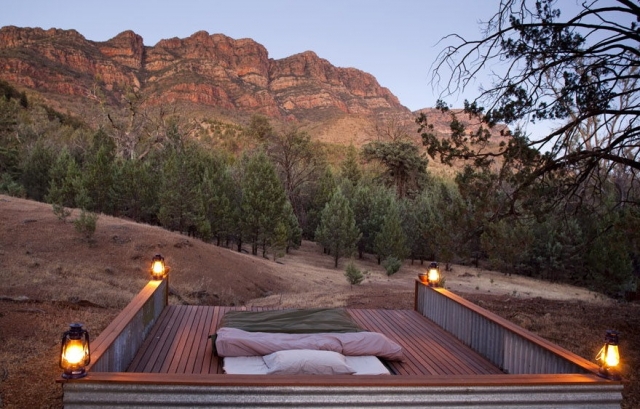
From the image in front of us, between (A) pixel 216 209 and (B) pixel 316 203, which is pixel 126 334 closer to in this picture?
(A) pixel 216 209

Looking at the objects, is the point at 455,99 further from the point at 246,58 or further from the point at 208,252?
the point at 246,58

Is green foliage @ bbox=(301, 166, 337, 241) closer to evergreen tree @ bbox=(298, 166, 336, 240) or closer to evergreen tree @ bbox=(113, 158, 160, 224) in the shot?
evergreen tree @ bbox=(298, 166, 336, 240)

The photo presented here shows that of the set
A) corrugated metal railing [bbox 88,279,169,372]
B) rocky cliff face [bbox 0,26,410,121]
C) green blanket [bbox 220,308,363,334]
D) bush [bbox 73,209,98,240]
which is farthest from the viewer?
rocky cliff face [bbox 0,26,410,121]

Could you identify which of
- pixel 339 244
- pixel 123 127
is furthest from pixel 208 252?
pixel 123 127

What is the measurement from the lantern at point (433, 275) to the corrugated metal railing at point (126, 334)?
11.1 feet

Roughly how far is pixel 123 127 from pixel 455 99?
31.1 meters

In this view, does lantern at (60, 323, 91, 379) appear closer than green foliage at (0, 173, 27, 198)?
Yes

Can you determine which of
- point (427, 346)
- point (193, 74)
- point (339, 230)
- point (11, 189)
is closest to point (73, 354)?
point (427, 346)

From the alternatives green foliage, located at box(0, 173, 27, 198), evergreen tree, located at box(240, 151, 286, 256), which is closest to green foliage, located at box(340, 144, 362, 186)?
evergreen tree, located at box(240, 151, 286, 256)

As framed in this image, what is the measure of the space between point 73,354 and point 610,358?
11.1 ft

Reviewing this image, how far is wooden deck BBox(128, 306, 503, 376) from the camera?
4.41 meters

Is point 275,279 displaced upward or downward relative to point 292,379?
downward

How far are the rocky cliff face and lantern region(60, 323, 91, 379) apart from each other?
57.3 metres

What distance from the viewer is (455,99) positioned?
Answer: 260 inches
